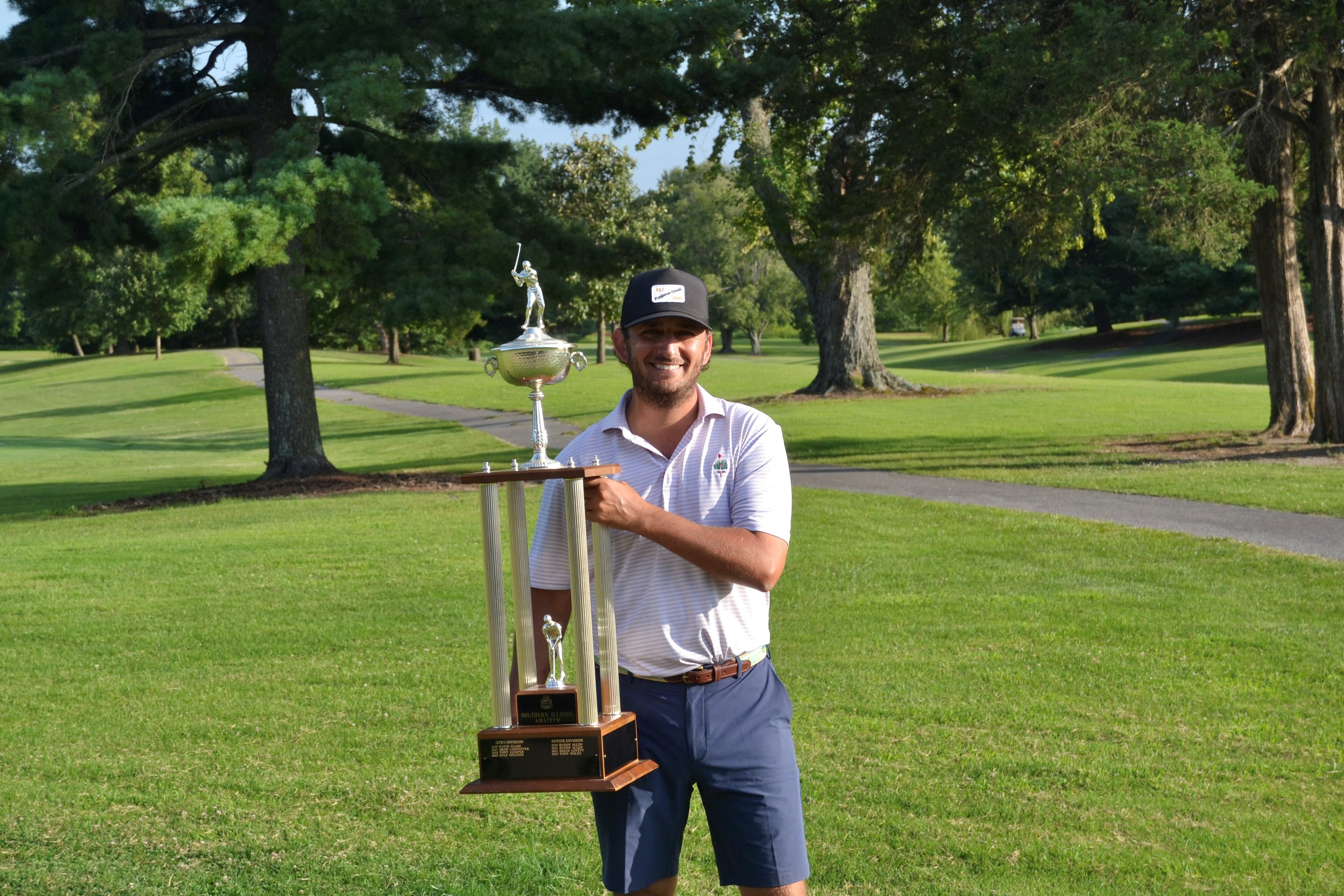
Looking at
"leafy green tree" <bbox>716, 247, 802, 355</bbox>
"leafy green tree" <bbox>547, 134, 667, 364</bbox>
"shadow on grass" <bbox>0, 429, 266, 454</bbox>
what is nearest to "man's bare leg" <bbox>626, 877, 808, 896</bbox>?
"shadow on grass" <bbox>0, 429, 266, 454</bbox>

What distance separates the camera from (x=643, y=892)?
3.26 m

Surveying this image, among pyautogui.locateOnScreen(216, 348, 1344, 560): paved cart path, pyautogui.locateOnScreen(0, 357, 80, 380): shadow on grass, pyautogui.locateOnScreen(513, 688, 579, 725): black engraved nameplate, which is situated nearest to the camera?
pyautogui.locateOnScreen(513, 688, 579, 725): black engraved nameplate

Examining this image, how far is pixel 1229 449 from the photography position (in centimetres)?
1991

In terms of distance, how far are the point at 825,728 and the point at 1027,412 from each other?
24.0 meters

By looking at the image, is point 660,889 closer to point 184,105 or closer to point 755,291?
point 184,105

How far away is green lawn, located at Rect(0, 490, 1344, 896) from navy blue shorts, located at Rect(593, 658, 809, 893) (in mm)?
1716

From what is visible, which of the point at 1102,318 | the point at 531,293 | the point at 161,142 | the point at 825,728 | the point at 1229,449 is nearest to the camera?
the point at 531,293

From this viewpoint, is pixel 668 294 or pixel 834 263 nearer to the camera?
pixel 668 294

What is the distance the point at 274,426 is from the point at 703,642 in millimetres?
18181

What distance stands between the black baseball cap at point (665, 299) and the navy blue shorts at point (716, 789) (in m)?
0.89

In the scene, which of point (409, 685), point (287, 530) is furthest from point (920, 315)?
point (409, 685)

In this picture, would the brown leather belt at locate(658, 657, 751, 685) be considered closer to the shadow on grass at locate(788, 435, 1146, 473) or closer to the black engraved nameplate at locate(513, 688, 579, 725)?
the black engraved nameplate at locate(513, 688, 579, 725)

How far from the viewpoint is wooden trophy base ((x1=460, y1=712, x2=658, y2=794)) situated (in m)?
3.00

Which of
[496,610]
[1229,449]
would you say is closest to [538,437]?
[496,610]
